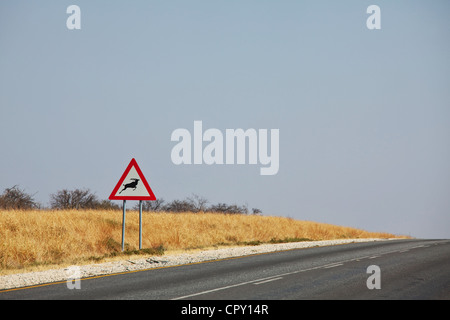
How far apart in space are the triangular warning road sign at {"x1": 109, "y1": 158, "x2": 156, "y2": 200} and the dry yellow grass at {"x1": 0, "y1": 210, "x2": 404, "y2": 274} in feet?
7.50

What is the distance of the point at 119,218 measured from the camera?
24.7 meters

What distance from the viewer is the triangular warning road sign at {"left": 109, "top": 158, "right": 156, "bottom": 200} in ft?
56.7

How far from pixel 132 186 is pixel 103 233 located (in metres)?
5.67

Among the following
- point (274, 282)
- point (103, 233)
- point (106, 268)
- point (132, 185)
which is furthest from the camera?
point (103, 233)

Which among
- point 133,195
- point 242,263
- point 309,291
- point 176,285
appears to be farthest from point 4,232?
point 309,291

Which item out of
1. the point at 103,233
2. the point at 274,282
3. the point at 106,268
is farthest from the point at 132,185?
the point at 274,282

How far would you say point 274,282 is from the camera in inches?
417

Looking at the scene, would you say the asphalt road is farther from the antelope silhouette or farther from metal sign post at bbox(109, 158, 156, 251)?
the antelope silhouette

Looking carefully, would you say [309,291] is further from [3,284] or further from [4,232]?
[4,232]

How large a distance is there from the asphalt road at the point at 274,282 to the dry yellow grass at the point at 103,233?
202 inches

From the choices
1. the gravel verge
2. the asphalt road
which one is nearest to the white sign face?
the gravel verge

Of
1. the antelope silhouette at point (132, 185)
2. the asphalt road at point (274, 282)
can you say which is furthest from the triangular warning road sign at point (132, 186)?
the asphalt road at point (274, 282)

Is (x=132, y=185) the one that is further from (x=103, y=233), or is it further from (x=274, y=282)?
(x=274, y=282)

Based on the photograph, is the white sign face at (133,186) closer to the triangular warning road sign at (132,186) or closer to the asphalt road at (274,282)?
the triangular warning road sign at (132,186)
